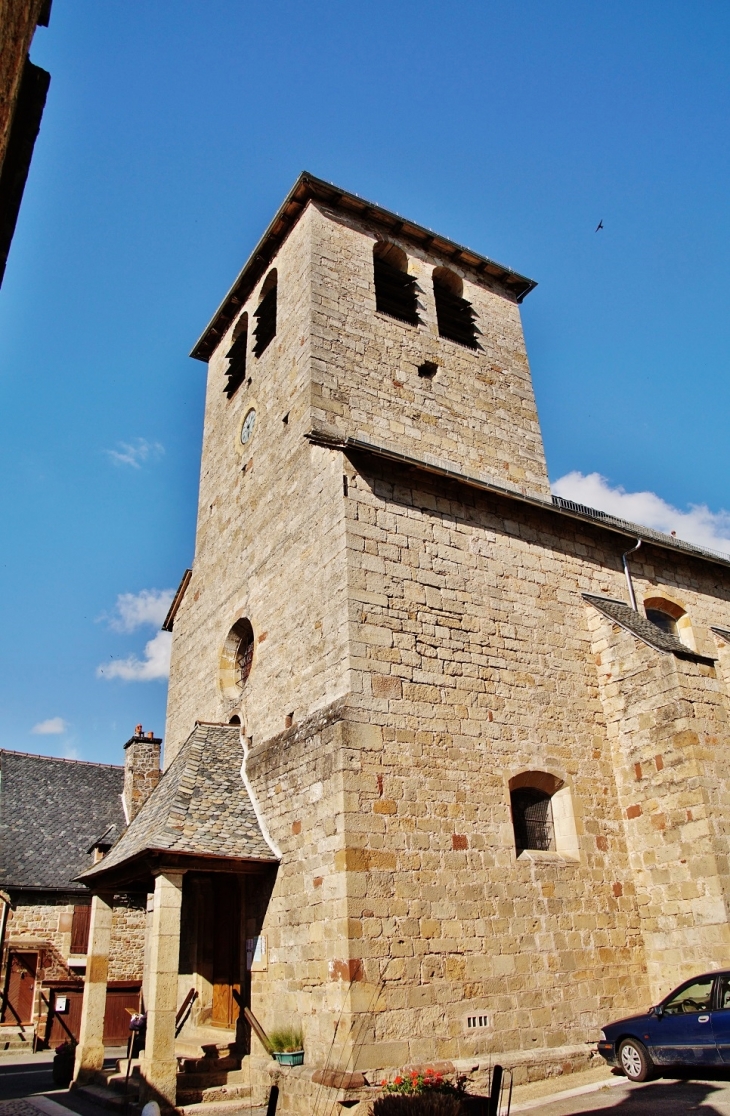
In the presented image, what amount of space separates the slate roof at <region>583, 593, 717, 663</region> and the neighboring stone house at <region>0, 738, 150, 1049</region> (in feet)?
31.1

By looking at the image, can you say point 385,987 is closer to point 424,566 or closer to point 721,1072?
point 721,1072

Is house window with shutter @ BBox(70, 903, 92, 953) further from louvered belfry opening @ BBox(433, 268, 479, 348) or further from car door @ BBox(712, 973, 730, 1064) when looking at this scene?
louvered belfry opening @ BBox(433, 268, 479, 348)

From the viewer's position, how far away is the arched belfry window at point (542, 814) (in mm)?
9594

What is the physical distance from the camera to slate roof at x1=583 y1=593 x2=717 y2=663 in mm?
10258

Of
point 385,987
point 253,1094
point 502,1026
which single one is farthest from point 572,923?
point 253,1094

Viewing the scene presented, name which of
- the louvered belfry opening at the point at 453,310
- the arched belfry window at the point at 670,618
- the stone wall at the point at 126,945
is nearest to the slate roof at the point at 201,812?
the stone wall at the point at 126,945

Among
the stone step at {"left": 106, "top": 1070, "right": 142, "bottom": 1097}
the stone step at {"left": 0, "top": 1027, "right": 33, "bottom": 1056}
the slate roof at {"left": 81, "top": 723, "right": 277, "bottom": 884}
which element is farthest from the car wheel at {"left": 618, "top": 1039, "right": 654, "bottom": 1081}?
the stone step at {"left": 0, "top": 1027, "right": 33, "bottom": 1056}

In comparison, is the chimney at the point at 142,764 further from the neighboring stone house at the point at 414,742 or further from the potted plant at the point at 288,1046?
the potted plant at the point at 288,1046

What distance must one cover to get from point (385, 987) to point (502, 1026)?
4.91 ft

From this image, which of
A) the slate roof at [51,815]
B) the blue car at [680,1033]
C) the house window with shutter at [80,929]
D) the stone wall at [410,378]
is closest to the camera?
the blue car at [680,1033]

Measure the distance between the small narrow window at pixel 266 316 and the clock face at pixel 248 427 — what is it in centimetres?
130

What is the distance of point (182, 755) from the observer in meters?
10.9

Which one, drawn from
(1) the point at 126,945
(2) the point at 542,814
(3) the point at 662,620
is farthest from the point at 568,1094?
(1) the point at 126,945

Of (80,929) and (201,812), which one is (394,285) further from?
(80,929)
